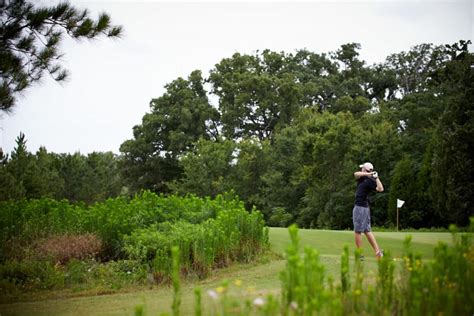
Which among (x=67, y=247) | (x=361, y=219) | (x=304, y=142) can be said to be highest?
(x=304, y=142)

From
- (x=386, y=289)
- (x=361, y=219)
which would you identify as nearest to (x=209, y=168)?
(x=361, y=219)

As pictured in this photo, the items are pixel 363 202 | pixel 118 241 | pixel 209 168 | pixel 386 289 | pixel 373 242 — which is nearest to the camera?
pixel 386 289

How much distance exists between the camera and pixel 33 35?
9781 mm

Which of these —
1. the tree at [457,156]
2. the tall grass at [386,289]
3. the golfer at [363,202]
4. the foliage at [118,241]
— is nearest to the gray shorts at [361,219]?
the golfer at [363,202]

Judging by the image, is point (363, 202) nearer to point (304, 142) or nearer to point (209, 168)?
point (304, 142)

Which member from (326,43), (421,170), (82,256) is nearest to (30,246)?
(82,256)

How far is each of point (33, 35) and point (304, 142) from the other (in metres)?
22.9

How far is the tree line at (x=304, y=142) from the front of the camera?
23.7 meters

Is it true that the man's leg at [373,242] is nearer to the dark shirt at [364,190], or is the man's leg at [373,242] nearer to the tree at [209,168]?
→ the dark shirt at [364,190]

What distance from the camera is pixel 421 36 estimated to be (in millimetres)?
40094

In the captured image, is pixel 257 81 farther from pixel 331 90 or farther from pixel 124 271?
pixel 124 271

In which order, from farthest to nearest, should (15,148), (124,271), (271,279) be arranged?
1. (15,148)
2. (124,271)
3. (271,279)

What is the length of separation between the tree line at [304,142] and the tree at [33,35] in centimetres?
938

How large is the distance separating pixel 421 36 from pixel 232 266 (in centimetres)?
3572
